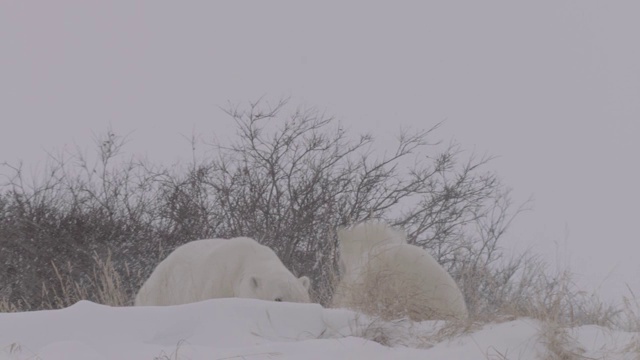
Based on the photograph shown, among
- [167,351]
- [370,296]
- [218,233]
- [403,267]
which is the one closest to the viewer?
[167,351]

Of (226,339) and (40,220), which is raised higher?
(40,220)

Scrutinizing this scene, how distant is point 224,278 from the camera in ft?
29.9

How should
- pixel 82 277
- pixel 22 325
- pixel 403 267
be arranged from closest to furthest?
1. pixel 22 325
2. pixel 403 267
3. pixel 82 277

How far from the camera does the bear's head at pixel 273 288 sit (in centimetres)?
870

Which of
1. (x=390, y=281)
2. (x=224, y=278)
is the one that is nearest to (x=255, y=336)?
(x=390, y=281)

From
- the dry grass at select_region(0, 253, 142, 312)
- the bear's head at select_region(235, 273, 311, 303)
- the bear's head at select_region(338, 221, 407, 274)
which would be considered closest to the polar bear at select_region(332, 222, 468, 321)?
the bear's head at select_region(338, 221, 407, 274)

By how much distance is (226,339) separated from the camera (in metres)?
4.86

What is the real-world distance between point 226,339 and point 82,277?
12.2 meters

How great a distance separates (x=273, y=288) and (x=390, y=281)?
10.6ft

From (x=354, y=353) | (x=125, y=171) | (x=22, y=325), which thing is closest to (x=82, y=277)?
(x=125, y=171)

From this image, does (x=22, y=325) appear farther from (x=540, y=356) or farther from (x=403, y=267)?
(x=403, y=267)

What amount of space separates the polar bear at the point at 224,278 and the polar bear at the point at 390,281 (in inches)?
29.5

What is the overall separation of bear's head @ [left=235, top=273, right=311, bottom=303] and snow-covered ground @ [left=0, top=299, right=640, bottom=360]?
337 cm

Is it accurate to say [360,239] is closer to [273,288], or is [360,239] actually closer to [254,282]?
[273,288]
